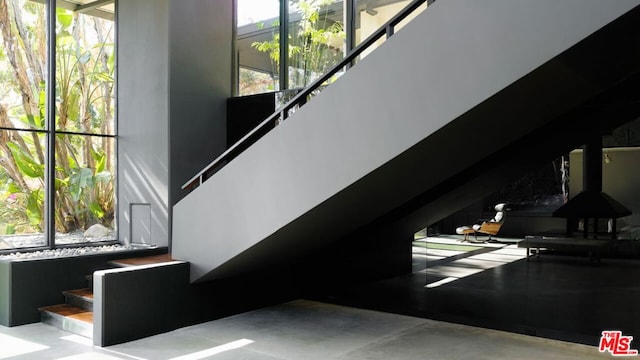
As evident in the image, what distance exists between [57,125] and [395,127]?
19.2 ft

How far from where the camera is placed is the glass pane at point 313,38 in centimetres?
781

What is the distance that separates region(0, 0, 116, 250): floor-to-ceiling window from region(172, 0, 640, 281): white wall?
2.80 meters

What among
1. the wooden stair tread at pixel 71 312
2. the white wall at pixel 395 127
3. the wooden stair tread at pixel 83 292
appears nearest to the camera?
the white wall at pixel 395 127

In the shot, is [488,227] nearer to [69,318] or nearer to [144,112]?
[69,318]

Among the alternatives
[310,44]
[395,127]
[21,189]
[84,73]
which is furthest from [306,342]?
[84,73]

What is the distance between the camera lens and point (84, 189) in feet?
27.2

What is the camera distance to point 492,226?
6.20 m

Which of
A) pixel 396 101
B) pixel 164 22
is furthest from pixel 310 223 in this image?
pixel 164 22

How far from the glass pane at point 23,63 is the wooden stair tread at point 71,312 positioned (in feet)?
9.04

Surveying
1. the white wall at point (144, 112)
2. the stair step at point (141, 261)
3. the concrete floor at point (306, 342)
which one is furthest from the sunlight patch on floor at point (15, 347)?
the white wall at point (144, 112)

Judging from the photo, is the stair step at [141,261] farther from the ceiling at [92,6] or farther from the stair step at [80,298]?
the ceiling at [92,6]

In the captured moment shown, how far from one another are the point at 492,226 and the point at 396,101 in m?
2.60

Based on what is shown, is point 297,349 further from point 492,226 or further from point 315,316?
point 492,226

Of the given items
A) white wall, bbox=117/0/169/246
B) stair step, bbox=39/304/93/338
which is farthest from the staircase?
white wall, bbox=117/0/169/246
